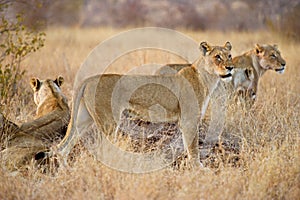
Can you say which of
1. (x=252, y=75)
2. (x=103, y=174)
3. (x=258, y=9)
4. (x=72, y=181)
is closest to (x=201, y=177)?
(x=103, y=174)

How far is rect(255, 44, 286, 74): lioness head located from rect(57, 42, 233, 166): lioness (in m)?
2.12

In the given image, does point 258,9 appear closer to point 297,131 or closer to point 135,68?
point 135,68

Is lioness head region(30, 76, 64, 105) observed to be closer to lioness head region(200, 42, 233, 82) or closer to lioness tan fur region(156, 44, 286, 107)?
lioness tan fur region(156, 44, 286, 107)

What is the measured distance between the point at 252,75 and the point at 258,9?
14688 millimetres

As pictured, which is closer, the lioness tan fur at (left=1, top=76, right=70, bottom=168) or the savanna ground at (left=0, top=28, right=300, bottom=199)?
the savanna ground at (left=0, top=28, right=300, bottom=199)

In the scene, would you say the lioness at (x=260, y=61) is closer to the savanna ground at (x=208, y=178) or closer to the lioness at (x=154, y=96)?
the savanna ground at (x=208, y=178)

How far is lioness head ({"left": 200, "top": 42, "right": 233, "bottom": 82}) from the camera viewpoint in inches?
216

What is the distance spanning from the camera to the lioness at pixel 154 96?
4.92m

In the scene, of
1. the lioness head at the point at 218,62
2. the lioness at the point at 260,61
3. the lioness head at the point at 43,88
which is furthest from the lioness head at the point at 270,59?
the lioness head at the point at 43,88

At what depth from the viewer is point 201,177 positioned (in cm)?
445

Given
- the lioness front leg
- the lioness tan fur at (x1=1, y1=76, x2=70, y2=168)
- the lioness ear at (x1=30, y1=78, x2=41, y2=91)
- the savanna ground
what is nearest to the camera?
the savanna ground

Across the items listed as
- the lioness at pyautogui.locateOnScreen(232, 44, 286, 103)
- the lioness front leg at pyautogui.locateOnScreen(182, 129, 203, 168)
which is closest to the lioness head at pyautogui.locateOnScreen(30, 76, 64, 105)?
the lioness front leg at pyautogui.locateOnScreen(182, 129, 203, 168)

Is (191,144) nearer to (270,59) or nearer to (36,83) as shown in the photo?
(36,83)

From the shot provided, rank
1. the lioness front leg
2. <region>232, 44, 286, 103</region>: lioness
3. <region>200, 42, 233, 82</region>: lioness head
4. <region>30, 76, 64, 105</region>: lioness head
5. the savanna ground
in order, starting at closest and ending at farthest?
the savanna ground, the lioness front leg, <region>200, 42, 233, 82</region>: lioness head, <region>30, 76, 64, 105</region>: lioness head, <region>232, 44, 286, 103</region>: lioness
